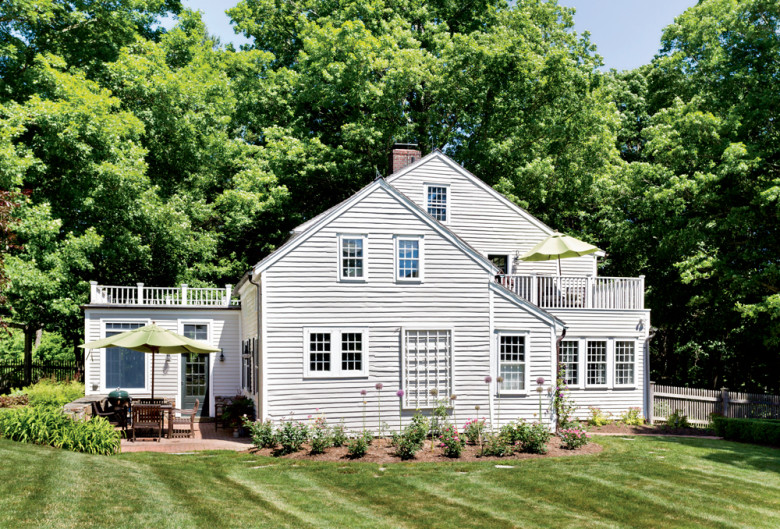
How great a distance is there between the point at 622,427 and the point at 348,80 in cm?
1917

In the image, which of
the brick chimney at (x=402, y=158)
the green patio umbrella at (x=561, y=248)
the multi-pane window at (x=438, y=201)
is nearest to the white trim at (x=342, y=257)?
the green patio umbrella at (x=561, y=248)

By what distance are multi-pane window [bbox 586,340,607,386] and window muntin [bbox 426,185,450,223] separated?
6.77 metres

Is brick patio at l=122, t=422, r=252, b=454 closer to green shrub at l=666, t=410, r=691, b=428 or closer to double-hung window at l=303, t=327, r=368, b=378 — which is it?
double-hung window at l=303, t=327, r=368, b=378

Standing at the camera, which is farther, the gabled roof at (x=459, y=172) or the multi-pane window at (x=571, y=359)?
the gabled roof at (x=459, y=172)

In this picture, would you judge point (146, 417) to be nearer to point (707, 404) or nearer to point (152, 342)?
point (152, 342)

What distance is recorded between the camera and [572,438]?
17.1 metres

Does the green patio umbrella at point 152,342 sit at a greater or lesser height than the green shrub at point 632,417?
greater

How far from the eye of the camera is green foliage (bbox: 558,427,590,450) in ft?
55.8

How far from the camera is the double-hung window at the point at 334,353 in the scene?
17688 mm

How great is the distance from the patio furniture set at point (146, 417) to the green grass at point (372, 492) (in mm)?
2352

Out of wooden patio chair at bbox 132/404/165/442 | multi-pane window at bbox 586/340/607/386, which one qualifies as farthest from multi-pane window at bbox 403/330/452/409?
multi-pane window at bbox 586/340/607/386

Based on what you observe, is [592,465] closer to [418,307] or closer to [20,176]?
[418,307]

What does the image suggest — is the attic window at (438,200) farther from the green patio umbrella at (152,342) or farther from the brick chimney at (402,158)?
the green patio umbrella at (152,342)

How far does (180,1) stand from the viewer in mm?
36031
